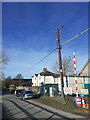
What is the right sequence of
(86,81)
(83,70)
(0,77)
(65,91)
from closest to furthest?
(65,91), (86,81), (83,70), (0,77)

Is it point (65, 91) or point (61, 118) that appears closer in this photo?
point (61, 118)

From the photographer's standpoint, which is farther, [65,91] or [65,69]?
[65,69]

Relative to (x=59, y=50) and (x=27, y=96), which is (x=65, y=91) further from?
(x=27, y=96)

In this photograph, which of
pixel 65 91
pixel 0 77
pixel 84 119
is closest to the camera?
pixel 84 119

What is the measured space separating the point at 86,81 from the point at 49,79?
53.0 ft

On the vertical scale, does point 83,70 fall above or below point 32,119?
above

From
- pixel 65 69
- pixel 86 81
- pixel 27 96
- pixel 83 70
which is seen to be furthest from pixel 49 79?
pixel 27 96

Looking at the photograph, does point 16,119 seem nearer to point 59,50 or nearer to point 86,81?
point 59,50

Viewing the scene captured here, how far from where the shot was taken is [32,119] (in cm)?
646

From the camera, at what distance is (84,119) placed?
247 inches

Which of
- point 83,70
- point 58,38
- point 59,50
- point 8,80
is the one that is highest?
point 58,38

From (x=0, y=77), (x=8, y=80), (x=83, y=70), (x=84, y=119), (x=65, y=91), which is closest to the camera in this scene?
(x=84, y=119)

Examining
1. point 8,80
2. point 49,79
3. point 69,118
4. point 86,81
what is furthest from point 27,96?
point 8,80

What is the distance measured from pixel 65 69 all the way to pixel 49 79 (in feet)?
21.8
